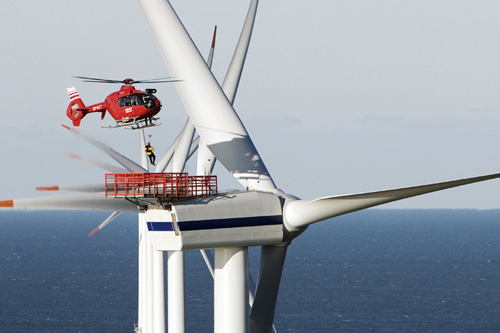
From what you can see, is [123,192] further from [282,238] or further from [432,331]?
[432,331]

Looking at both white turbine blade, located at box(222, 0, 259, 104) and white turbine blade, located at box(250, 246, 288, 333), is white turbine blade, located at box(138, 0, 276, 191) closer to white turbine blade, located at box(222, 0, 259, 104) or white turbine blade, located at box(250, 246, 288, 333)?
white turbine blade, located at box(250, 246, 288, 333)

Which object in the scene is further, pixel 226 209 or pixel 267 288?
pixel 267 288

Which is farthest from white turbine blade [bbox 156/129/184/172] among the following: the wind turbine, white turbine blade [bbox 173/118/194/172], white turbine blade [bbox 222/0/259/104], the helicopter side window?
the wind turbine

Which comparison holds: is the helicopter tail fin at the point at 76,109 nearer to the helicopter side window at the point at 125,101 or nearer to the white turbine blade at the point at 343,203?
the helicopter side window at the point at 125,101

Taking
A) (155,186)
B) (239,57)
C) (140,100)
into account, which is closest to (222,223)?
(155,186)

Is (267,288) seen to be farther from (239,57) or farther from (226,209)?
(239,57)
